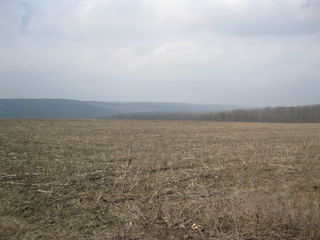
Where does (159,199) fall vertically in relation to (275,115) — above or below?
below

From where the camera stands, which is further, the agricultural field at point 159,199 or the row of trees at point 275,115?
the row of trees at point 275,115

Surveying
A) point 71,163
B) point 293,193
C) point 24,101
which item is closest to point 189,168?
point 293,193

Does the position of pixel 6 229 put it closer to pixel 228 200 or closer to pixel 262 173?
pixel 228 200

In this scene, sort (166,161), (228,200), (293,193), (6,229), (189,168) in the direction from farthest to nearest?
(166,161) → (189,168) → (293,193) → (228,200) → (6,229)

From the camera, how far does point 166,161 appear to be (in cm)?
1079

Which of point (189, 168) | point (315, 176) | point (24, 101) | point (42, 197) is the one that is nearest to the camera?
point (42, 197)

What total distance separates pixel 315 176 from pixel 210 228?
5.65m

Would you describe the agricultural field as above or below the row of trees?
below

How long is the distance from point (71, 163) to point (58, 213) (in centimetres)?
491

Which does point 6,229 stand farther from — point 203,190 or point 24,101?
point 24,101

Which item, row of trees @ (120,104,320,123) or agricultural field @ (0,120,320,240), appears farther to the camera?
row of trees @ (120,104,320,123)

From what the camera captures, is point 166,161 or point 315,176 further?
point 166,161

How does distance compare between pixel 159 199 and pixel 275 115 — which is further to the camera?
pixel 275 115

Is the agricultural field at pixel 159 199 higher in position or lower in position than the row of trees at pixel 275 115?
lower
